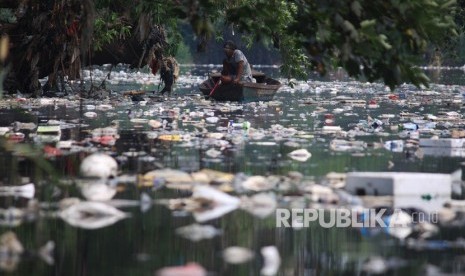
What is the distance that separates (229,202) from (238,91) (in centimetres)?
1540

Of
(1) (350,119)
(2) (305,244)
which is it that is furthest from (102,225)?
(1) (350,119)

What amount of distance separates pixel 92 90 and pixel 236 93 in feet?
9.09

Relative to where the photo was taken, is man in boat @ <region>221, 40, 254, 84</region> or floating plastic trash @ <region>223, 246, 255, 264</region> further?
man in boat @ <region>221, 40, 254, 84</region>

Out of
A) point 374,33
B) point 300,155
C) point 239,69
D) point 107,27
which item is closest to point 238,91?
point 239,69

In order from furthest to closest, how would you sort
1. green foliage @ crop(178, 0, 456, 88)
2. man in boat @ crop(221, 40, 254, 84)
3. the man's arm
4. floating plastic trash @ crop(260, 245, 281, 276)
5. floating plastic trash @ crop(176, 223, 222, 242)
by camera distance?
the man's arm, man in boat @ crop(221, 40, 254, 84), green foliage @ crop(178, 0, 456, 88), floating plastic trash @ crop(176, 223, 222, 242), floating plastic trash @ crop(260, 245, 281, 276)

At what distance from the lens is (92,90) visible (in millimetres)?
23406

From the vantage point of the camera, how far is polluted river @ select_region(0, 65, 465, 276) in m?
5.76

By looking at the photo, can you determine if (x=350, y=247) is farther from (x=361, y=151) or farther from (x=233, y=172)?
(x=361, y=151)

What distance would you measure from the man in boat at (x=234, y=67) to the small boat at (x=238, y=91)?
0.47 feet

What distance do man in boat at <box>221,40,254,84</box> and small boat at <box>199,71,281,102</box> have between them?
0.47 ft

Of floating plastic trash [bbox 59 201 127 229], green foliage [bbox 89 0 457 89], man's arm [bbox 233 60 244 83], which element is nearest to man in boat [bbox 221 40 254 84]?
man's arm [bbox 233 60 244 83]

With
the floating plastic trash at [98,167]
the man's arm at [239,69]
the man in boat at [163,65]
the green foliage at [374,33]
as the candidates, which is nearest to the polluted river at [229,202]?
the floating plastic trash at [98,167]

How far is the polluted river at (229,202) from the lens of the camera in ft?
18.9

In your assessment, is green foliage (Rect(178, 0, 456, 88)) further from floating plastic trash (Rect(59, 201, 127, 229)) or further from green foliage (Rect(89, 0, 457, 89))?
floating plastic trash (Rect(59, 201, 127, 229))
